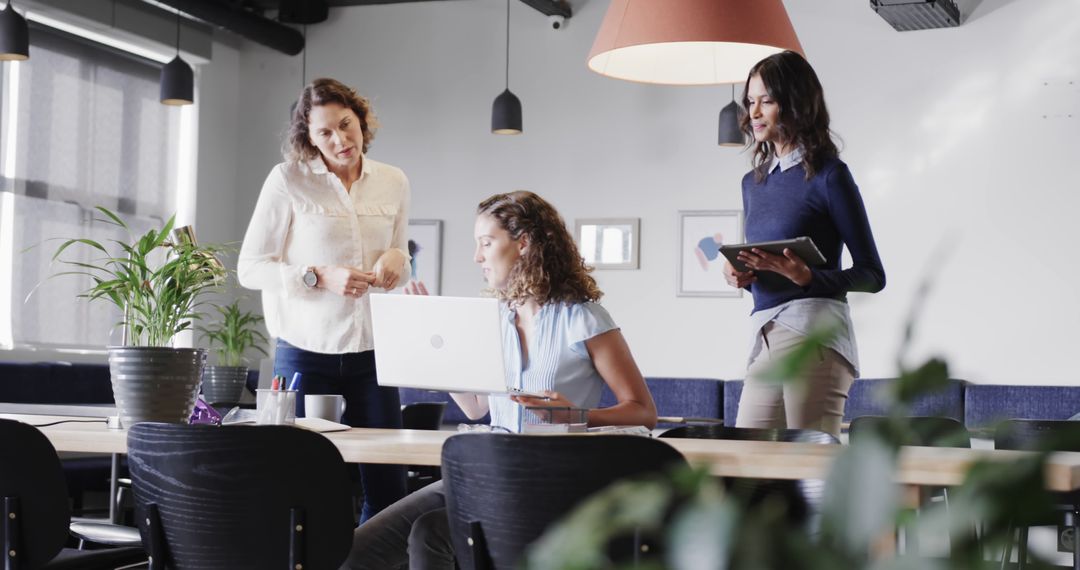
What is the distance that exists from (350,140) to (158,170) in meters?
5.23

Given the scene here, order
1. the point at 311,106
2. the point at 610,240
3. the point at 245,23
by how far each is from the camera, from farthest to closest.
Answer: the point at 245,23
the point at 610,240
the point at 311,106

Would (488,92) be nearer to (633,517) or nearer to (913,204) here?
(913,204)

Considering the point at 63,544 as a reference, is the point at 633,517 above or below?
above

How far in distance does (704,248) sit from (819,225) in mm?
4700

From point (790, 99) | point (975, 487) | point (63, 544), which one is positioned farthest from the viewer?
point (790, 99)

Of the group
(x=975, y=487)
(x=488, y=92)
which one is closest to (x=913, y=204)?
(x=488, y=92)

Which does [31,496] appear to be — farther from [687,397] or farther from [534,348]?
[687,397]

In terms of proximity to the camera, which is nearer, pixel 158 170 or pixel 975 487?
pixel 975 487

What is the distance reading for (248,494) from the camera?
191cm

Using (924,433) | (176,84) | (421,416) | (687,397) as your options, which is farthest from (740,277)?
(176,84)

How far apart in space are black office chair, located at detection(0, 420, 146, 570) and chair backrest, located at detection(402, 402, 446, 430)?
2994 mm

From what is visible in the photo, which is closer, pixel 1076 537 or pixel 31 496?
pixel 31 496

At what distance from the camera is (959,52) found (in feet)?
22.7

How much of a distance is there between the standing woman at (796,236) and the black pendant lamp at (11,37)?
4145mm
